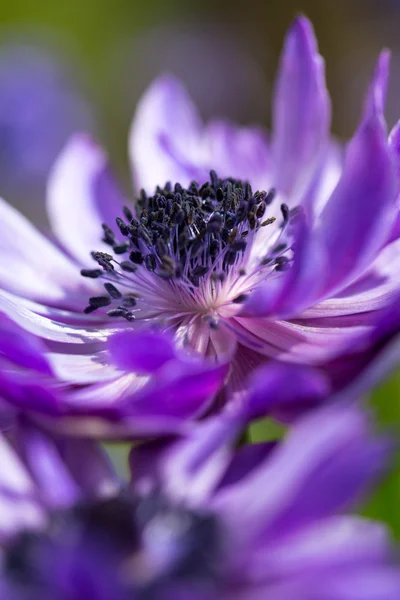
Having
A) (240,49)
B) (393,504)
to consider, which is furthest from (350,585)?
(240,49)

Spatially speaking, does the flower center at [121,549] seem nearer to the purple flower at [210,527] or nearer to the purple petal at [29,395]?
the purple flower at [210,527]

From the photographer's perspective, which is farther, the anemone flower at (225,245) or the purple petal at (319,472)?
the anemone flower at (225,245)

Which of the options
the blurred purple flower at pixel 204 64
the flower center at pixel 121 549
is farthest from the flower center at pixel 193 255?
the blurred purple flower at pixel 204 64

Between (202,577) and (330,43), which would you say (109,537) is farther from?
(330,43)

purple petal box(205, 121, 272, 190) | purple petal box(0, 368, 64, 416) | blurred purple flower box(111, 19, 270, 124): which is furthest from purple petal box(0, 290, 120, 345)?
blurred purple flower box(111, 19, 270, 124)

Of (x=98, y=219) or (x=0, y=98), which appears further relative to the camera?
(x=0, y=98)

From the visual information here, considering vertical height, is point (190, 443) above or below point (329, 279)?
below
